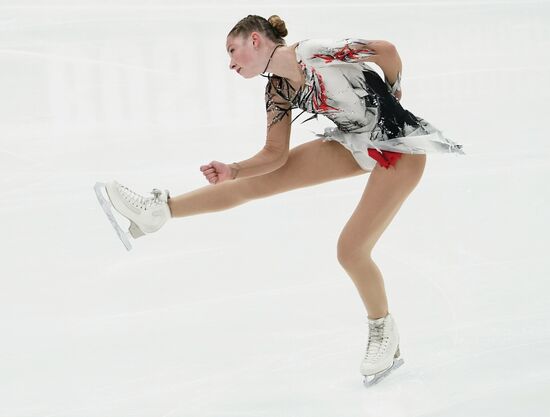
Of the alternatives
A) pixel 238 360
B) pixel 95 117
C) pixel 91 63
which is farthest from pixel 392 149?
pixel 91 63

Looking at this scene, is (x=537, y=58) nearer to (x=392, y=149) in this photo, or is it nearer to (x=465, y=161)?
(x=465, y=161)

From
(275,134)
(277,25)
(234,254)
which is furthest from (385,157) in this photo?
(234,254)

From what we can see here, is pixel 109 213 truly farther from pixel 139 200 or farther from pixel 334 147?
pixel 334 147

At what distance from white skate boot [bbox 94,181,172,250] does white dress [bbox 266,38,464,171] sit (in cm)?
52

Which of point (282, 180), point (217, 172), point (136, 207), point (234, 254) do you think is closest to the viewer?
point (217, 172)

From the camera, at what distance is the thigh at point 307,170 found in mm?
3498

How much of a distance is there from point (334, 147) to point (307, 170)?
140mm

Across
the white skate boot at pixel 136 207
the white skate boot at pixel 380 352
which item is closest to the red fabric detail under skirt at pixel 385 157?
the white skate boot at pixel 380 352

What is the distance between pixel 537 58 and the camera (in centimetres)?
772

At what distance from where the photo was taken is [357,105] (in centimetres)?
336

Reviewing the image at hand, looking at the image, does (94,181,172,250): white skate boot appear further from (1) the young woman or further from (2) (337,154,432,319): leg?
(2) (337,154,432,319): leg

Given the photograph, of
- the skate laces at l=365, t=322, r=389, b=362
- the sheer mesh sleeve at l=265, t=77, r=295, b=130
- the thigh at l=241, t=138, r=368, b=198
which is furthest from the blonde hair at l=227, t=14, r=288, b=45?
the skate laces at l=365, t=322, r=389, b=362

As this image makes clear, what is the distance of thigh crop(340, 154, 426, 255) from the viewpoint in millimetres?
3416

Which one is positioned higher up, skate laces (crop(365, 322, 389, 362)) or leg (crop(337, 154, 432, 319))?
leg (crop(337, 154, 432, 319))
